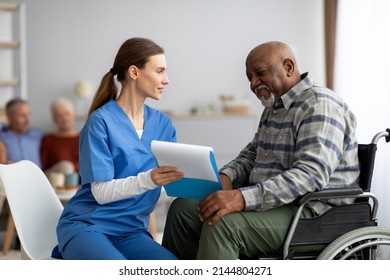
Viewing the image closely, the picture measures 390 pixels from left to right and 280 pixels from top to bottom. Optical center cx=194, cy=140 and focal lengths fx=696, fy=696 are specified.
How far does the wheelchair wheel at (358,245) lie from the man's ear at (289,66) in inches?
19.9

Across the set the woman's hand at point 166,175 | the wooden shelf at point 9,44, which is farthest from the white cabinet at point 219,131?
the woman's hand at point 166,175

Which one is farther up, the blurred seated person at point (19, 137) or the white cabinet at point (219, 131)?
the blurred seated person at point (19, 137)

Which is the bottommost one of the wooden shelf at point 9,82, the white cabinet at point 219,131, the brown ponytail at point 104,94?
the white cabinet at point 219,131

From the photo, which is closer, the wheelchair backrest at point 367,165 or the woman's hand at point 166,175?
the woman's hand at point 166,175

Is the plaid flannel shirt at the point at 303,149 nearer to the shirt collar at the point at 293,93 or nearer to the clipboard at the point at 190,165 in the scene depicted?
the shirt collar at the point at 293,93

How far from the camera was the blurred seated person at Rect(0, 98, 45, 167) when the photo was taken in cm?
549

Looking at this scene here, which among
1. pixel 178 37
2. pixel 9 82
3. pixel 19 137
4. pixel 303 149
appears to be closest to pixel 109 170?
pixel 303 149

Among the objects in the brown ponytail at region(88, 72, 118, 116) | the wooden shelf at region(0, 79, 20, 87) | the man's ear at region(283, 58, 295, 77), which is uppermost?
the man's ear at region(283, 58, 295, 77)

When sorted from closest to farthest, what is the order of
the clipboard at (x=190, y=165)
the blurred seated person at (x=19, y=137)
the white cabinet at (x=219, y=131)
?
A: the clipboard at (x=190, y=165) < the blurred seated person at (x=19, y=137) < the white cabinet at (x=219, y=131)

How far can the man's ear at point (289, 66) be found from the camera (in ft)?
6.83

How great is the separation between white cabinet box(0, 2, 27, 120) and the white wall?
49 centimetres

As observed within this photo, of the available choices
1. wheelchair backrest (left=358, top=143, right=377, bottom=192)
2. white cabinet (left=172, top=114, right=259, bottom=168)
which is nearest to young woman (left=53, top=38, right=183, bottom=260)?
wheelchair backrest (left=358, top=143, right=377, bottom=192)

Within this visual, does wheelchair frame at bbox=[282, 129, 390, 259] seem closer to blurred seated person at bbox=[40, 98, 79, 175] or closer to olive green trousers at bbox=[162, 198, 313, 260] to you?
olive green trousers at bbox=[162, 198, 313, 260]

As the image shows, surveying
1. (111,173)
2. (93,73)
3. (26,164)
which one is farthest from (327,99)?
(93,73)
